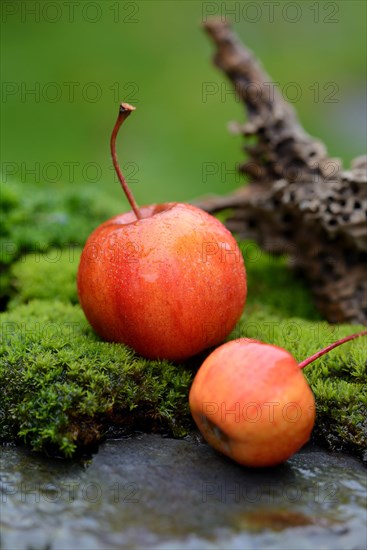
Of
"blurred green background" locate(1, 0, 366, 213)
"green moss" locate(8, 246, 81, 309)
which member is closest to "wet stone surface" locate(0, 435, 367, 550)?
"green moss" locate(8, 246, 81, 309)

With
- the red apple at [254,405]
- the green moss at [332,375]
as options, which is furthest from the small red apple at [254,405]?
the green moss at [332,375]

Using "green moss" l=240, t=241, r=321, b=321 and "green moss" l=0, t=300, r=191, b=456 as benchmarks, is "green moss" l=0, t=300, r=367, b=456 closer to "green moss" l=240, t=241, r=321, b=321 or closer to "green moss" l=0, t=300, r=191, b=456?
"green moss" l=0, t=300, r=191, b=456

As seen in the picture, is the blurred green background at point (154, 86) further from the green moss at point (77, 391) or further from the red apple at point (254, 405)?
the red apple at point (254, 405)

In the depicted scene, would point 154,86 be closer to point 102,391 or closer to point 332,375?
point 332,375

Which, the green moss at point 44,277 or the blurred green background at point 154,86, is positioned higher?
the blurred green background at point 154,86

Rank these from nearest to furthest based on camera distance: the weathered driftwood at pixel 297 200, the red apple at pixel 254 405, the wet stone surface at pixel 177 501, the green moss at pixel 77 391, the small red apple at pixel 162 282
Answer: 1. the wet stone surface at pixel 177 501
2. the red apple at pixel 254 405
3. the green moss at pixel 77 391
4. the small red apple at pixel 162 282
5. the weathered driftwood at pixel 297 200

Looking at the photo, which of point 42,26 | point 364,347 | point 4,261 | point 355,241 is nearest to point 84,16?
point 42,26

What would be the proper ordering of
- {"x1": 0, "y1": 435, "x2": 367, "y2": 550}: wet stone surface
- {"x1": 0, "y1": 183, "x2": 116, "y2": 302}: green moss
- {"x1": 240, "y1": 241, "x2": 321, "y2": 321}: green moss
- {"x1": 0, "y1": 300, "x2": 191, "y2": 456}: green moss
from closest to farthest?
{"x1": 0, "y1": 435, "x2": 367, "y2": 550}: wet stone surface
{"x1": 0, "y1": 300, "x2": 191, "y2": 456}: green moss
{"x1": 240, "y1": 241, "x2": 321, "y2": 321}: green moss
{"x1": 0, "y1": 183, "x2": 116, "y2": 302}: green moss
